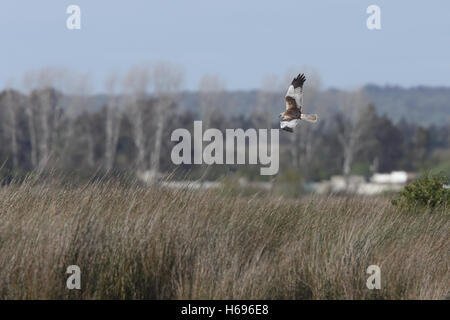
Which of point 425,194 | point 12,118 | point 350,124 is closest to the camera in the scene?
point 425,194

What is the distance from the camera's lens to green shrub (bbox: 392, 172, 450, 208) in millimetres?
10125

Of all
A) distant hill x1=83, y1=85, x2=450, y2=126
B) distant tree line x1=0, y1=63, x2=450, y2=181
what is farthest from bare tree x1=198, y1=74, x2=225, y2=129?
distant hill x1=83, y1=85, x2=450, y2=126

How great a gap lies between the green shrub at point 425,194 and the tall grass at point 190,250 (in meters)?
1.89

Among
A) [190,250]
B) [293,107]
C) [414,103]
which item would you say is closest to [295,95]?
[293,107]

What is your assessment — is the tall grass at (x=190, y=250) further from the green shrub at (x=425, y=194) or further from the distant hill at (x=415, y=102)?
the distant hill at (x=415, y=102)

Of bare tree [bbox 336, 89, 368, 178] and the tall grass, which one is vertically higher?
the tall grass

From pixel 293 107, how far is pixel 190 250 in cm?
315

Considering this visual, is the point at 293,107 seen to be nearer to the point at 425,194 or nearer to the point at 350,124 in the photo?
the point at 425,194

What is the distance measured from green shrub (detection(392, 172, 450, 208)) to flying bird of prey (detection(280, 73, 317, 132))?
2.00 metres

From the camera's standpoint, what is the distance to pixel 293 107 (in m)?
9.23

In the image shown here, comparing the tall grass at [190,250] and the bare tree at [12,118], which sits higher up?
the tall grass at [190,250]

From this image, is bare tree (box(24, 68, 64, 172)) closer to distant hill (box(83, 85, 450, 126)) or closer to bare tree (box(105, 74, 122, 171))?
bare tree (box(105, 74, 122, 171))

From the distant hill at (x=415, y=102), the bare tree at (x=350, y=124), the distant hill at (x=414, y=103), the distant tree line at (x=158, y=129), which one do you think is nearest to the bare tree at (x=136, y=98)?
the distant tree line at (x=158, y=129)

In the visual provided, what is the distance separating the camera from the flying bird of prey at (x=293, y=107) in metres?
8.90
